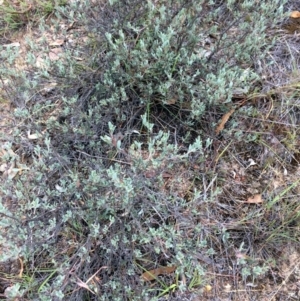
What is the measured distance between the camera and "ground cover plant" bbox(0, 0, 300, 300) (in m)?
2.00

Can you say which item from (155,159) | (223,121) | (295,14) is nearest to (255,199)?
(223,121)

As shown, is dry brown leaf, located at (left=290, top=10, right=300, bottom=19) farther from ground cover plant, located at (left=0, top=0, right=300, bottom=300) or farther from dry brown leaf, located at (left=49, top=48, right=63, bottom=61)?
dry brown leaf, located at (left=49, top=48, right=63, bottom=61)

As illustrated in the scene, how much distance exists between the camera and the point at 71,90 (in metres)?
2.36

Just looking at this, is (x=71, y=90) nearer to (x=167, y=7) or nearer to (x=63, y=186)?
(x=63, y=186)

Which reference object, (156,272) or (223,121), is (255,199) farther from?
(156,272)

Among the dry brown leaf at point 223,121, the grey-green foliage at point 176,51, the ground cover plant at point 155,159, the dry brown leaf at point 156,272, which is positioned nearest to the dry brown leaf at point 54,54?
the ground cover plant at point 155,159

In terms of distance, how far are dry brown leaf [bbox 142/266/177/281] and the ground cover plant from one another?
1 cm

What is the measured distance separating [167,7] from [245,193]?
1.17 m

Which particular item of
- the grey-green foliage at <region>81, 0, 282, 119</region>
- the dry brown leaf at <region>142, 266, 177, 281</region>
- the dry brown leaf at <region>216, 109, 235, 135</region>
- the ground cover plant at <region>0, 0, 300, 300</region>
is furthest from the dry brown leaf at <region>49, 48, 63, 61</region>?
the dry brown leaf at <region>142, 266, 177, 281</region>

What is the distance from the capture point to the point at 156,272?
6.75 ft

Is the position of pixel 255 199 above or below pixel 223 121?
below

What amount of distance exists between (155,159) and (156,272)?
575 millimetres

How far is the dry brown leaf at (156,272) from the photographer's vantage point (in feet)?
6.70

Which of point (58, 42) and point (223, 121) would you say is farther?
point (58, 42)
